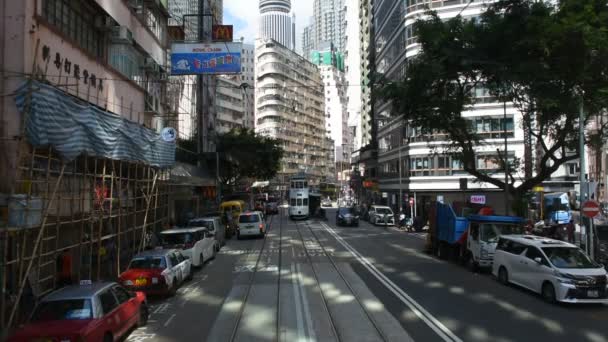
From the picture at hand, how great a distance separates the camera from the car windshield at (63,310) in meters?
9.10

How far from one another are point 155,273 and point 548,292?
10354 millimetres

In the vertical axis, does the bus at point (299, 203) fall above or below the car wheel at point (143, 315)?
above

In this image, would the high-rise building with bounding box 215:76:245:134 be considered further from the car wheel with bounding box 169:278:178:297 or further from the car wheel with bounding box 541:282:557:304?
the car wheel with bounding box 541:282:557:304

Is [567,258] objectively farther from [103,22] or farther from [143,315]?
[103,22]

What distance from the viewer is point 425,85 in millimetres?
21797

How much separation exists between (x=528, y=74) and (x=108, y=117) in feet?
48.8

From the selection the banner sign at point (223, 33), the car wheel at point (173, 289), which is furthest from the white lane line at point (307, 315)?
the banner sign at point (223, 33)

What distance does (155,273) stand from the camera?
14172mm

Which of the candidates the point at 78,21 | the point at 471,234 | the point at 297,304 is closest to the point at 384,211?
the point at 471,234

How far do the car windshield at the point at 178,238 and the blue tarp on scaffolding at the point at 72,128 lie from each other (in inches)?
126

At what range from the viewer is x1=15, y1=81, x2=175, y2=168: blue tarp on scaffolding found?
12.8 metres

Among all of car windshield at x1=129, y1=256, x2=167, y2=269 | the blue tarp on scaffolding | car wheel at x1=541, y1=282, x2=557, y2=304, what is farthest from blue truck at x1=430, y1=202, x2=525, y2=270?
the blue tarp on scaffolding

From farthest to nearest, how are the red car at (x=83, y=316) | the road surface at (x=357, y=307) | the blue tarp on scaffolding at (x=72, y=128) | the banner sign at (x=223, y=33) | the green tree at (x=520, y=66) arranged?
1. the banner sign at (x=223, y=33)
2. the green tree at (x=520, y=66)
3. the blue tarp on scaffolding at (x=72, y=128)
4. the road surface at (x=357, y=307)
5. the red car at (x=83, y=316)

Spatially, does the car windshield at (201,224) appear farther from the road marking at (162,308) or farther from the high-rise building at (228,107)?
the high-rise building at (228,107)
